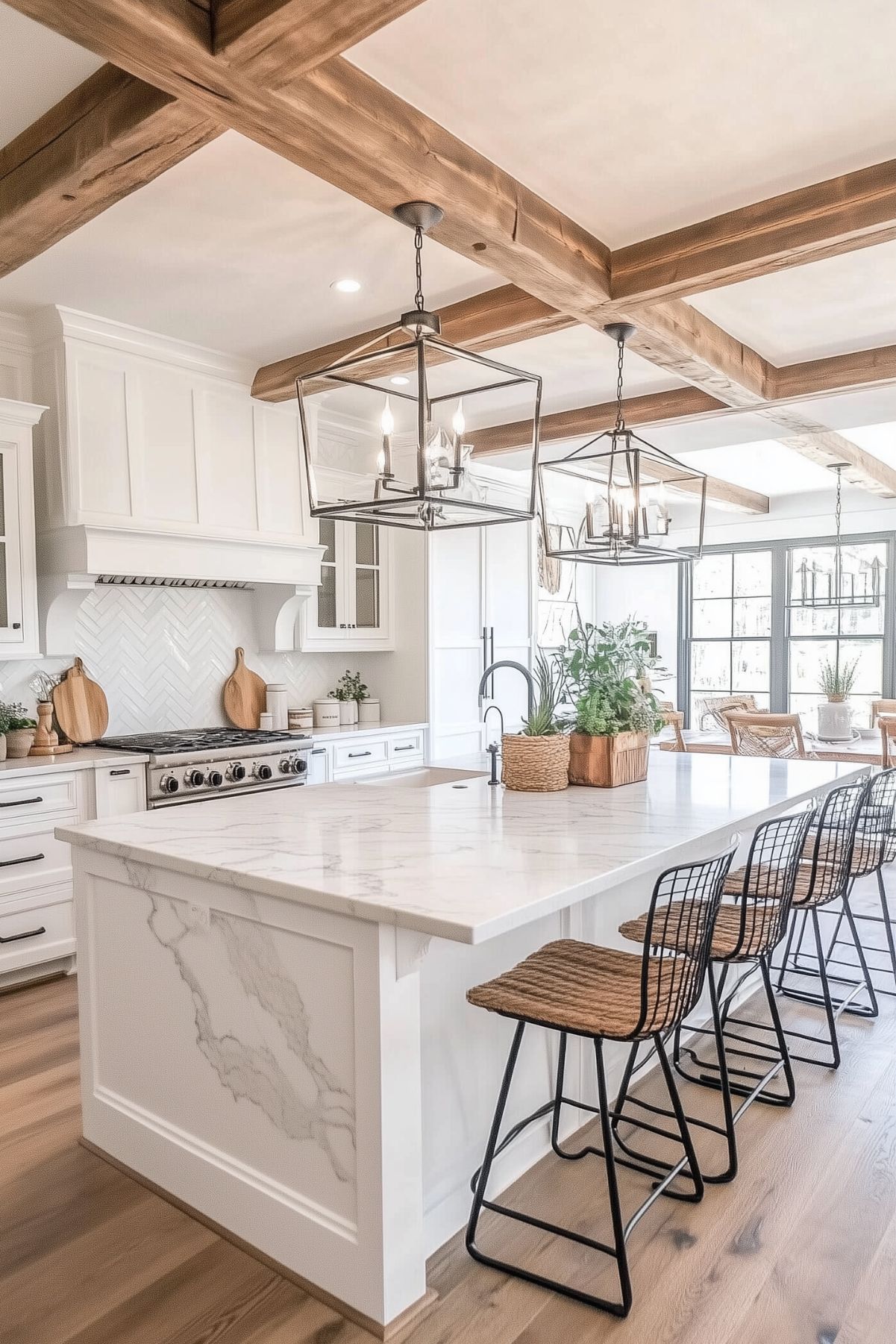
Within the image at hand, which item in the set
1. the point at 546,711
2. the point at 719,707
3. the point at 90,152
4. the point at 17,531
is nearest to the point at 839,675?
the point at 719,707

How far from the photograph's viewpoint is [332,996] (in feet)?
5.92

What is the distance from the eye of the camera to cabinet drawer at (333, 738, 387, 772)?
16.0 feet

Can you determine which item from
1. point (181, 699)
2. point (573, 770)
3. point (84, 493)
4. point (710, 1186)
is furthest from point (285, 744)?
point (710, 1186)

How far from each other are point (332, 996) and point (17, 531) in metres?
2.73

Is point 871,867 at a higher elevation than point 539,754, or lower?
lower

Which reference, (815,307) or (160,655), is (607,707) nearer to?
(815,307)

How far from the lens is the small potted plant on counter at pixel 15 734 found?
151 inches

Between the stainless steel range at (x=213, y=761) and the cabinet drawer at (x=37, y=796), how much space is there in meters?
0.32

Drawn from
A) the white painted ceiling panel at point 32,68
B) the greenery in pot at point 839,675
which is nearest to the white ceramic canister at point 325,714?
the white painted ceiling panel at point 32,68

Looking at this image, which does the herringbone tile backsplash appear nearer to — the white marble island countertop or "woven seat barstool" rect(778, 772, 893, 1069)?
the white marble island countertop

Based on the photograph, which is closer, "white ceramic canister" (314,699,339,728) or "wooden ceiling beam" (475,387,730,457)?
"wooden ceiling beam" (475,387,730,457)

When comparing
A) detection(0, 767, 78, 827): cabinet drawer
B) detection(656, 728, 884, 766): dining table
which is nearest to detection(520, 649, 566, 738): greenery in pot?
detection(0, 767, 78, 827): cabinet drawer

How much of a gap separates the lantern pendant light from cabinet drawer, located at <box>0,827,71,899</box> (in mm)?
6421

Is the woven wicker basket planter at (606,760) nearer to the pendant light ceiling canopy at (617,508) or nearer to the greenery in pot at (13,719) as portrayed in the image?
the pendant light ceiling canopy at (617,508)
